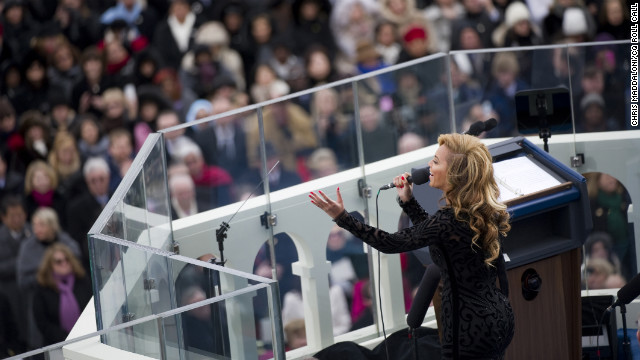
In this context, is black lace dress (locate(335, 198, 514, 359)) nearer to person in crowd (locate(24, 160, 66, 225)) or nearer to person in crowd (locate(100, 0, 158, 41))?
person in crowd (locate(24, 160, 66, 225))

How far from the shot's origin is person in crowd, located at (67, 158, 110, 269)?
855 centimetres

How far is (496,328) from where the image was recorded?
4844mm

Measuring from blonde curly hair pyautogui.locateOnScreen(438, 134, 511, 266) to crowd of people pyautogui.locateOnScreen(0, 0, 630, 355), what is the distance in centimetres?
226

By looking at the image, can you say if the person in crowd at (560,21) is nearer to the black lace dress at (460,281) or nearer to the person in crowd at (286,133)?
the person in crowd at (286,133)

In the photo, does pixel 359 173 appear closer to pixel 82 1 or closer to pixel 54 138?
pixel 54 138

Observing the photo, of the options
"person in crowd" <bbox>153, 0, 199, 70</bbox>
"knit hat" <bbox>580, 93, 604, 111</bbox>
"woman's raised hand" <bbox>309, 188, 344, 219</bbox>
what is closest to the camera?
"woman's raised hand" <bbox>309, 188, 344, 219</bbox>

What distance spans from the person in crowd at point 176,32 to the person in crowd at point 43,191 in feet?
4.82

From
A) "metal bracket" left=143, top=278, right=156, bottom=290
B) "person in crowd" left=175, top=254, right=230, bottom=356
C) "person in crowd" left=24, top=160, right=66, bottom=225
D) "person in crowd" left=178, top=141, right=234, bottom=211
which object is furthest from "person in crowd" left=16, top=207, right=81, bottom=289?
"person in crowd" left=175, top=254, right=230, bottom=356

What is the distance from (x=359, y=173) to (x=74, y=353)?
238cm

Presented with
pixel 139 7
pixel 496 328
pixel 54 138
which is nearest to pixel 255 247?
pixel 496 328

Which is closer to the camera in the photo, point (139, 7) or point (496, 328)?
point (496, 328)

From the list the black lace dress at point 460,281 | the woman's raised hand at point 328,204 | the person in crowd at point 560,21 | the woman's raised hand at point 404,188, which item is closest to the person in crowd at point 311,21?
the person in crowd at point 560,21

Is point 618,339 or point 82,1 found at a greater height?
point 82,1

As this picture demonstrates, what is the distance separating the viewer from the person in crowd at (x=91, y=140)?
8.91 m
